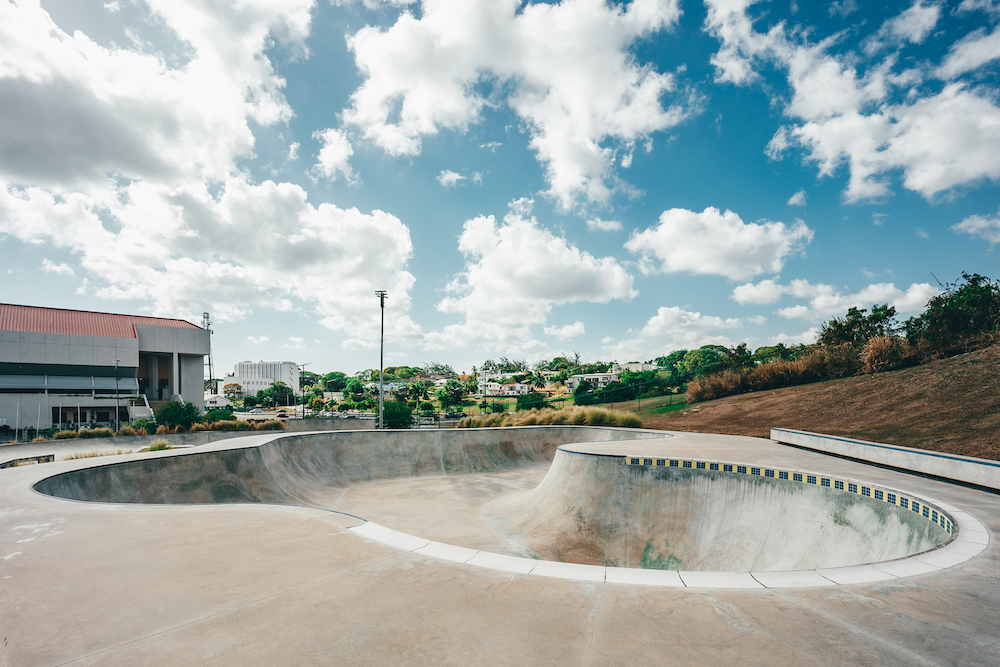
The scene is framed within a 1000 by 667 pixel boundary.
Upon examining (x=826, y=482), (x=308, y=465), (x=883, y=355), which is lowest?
(x=308, y=465)

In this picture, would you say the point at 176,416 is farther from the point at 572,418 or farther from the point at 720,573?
the point at 720,573

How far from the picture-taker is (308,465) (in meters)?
14.2

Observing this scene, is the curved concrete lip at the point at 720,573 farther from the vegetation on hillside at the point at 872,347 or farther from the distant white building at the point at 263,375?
the distant white building at the point at 263,375

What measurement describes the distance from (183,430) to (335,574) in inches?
1138

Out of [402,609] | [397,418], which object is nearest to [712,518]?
[402,609]

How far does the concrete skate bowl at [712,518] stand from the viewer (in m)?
6.06

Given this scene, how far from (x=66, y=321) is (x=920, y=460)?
186ft

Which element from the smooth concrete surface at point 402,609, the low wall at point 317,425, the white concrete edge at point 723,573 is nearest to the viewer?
the smooth concrete surface at point 402,609

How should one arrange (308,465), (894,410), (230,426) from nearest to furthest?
(308,465), (894,410), (230,426)

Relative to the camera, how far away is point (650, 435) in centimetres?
1688

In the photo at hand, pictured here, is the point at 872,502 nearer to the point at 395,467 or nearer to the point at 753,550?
the point at 753,550

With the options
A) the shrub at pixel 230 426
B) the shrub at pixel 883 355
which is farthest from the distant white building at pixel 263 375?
the shrub at pixel 883 355

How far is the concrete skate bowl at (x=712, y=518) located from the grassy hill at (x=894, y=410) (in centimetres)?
867

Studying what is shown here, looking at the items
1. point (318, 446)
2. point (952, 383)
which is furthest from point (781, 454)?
point (318, 446)
